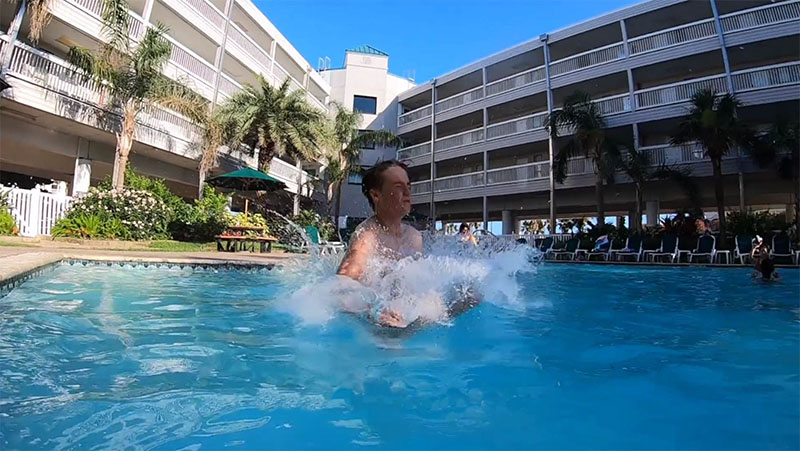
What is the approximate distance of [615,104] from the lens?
21000 mm

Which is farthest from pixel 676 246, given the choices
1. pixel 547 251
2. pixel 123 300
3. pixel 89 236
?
pixel 89 236

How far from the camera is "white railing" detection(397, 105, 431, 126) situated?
2999 centimetres

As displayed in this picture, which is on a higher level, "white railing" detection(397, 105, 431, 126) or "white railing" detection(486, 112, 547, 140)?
"white railing" detection(397, 105, 431, 126)

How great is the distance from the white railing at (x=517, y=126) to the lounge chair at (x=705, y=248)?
9.84 metres

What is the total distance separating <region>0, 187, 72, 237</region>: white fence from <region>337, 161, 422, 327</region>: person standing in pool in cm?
1236

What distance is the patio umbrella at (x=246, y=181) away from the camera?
1477 cm

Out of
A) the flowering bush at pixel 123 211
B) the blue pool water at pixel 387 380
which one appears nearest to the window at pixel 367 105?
the flowering bush at pixel 123 211

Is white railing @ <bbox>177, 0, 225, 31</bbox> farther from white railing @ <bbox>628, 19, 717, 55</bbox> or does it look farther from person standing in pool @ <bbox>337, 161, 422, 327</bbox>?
person standing in pool @ <bbox>337, 161, 422, 327</bbox>

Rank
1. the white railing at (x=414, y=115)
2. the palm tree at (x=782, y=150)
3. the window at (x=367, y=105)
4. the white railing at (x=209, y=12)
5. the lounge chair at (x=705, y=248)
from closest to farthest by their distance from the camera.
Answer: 1. the lounge chair at (x=705, y=248)
2. the palm tree at (x=782, y=150)
3. the white railing at (x=209, y=12)
4. the white railing at (x=414, y=115)
5. the window at (x=367, y=105)

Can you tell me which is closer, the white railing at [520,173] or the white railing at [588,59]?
the white railing at [588,59]

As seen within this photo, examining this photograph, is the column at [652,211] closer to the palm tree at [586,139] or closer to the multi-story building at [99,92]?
the palm tree at [586,139]

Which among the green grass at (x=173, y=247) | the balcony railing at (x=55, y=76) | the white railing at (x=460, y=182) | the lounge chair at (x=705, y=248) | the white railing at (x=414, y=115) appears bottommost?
the green grass at (x=173, y=247)

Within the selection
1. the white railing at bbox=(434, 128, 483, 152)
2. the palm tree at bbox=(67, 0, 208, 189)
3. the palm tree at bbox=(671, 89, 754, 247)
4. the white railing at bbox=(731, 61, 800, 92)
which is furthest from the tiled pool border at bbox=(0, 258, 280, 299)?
the white railing at bbox=(434, 128, 483, 152)

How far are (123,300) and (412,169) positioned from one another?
27.1 metres
